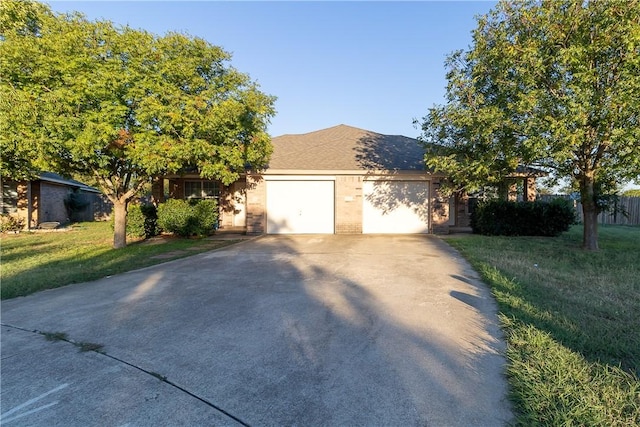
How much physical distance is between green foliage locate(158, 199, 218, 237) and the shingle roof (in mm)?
3138

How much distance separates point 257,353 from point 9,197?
63.7 feet

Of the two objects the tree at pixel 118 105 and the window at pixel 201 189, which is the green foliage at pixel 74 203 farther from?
the tree at pixel 118 105

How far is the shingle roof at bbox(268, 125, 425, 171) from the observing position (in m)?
13.6

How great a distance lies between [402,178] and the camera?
44.1ft

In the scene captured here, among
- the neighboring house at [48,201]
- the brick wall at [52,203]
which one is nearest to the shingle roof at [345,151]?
the neighboring house at [48,201]

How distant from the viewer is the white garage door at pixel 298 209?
13633mm

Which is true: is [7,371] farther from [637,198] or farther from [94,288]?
[637,198]

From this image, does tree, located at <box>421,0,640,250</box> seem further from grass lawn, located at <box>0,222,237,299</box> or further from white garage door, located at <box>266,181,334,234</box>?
grass lawn, located at <box>0,222,237,299</box>

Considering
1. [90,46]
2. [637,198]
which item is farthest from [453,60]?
[637,198]

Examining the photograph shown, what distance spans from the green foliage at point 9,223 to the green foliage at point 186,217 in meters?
8.79

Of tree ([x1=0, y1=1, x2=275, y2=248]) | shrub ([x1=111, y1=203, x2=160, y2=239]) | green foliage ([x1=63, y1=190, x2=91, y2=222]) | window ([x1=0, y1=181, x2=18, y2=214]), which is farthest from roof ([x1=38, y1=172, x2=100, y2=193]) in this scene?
tree ([x1=0, y1=1, x2=275, y2=248])

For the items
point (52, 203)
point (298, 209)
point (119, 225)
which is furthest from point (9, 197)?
point (298, 209)

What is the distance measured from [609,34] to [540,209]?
22.3 feet

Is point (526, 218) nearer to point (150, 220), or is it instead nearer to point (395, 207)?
point (395, 207)
